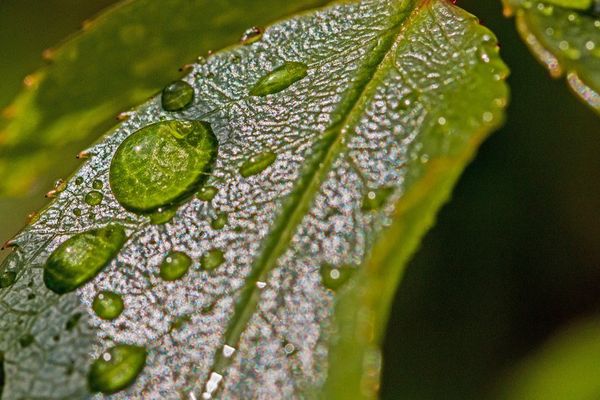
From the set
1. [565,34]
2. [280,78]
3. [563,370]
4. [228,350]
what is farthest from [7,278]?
[563,370]

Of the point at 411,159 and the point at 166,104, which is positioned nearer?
the point at 411,159

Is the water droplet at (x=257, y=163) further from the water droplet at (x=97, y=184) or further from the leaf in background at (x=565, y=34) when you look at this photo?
the leaf in background at (x=565, y=34)

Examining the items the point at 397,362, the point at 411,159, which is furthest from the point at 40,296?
the point at 397,362

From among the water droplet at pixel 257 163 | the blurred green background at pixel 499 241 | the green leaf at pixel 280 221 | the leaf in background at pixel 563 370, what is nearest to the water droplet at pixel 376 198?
the green leaf at pixel 280 221

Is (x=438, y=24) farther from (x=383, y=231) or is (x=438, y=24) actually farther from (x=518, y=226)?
(x=518, y=226)

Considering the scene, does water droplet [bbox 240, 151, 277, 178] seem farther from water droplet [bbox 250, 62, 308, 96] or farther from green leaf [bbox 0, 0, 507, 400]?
water droplet [bbox 250, 62, 308, 96]

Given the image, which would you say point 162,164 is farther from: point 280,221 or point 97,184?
point 280,221

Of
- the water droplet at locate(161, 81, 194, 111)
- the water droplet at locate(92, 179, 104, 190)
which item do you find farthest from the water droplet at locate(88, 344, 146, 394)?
the water droplet at locate(161, 81, 194, 111)
